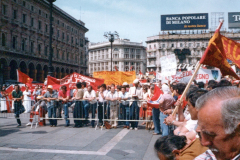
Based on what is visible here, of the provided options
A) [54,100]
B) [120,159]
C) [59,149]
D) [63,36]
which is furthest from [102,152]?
[63,36]

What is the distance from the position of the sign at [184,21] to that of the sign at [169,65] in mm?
58123

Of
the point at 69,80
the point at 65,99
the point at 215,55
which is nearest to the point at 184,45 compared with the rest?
the point at 69,80

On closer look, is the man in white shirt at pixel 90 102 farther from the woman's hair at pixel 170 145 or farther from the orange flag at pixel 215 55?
the woman's hair at pixel 170 145

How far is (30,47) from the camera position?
41156 mm

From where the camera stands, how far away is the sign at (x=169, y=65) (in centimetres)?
749

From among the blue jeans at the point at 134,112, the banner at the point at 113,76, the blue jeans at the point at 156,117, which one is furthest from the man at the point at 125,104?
the banner at the point at 113,76

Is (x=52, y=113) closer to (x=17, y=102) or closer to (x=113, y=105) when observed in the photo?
(x=17, y=102)

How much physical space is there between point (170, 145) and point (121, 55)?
321 feet

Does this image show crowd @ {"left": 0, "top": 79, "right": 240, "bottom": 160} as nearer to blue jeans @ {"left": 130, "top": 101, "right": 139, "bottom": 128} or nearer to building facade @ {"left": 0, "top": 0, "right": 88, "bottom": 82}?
blue jeans @ {"left": 130, "top": 101, "right": 139, "bottom": 128}

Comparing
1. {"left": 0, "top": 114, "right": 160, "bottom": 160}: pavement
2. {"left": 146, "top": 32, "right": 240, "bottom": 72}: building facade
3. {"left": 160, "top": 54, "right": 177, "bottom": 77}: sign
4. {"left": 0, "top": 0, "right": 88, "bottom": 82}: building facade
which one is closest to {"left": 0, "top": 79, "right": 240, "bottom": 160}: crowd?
{"left": 0, "top": 114, "right": 160, "bottom": 160}: pavement

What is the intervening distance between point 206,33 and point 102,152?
78446mm

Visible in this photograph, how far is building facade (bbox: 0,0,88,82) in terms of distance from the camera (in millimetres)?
34688

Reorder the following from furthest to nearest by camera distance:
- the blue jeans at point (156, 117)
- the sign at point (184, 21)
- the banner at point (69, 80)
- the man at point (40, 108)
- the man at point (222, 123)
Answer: the sign at point (184, 21) → the banner at point (69, 80) → the man at point (40, 108) → the blue jeans at point (156, 117) → the man at point (222, 123)

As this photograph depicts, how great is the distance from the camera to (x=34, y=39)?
139 ft
